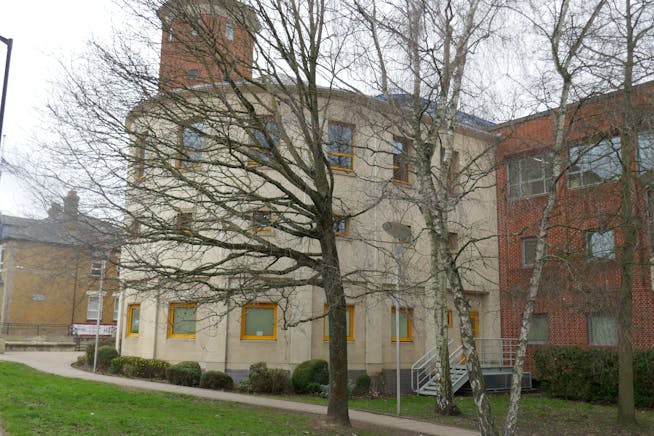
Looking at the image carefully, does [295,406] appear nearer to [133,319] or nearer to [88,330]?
[133,319]

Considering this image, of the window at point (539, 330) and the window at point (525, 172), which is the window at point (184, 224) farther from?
the window at point (539, 330)

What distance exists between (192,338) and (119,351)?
15.4 ft

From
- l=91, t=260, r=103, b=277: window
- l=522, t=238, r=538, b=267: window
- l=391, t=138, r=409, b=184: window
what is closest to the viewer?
l=391, t=138, r=409, b=184: window

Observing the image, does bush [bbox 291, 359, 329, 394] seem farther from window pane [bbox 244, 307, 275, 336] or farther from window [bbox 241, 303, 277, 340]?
window pane [bbox 244, 307, 275, 336]

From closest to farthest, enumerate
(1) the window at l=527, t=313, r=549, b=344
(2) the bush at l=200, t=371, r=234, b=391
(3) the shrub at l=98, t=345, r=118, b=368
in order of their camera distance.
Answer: (2) the bush at l=200, t=371, r=234, b=391, (3) the shrub at l=98, t=345, r=118, b=368, (1) the window at l=527, t=313, r=549, b=344

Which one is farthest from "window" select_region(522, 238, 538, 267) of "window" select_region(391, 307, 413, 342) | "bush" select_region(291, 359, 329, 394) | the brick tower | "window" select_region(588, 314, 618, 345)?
the brick tower

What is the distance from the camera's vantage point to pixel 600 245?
13.9m

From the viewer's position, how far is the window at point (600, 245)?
1275 centimetres

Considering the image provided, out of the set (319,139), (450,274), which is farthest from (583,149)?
(319,139)

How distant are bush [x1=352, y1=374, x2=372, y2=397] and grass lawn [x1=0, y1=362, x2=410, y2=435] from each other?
5647 millimetres

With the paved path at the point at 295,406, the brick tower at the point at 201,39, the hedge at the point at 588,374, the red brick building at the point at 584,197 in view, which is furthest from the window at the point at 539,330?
the brick tower at the point at 201,39

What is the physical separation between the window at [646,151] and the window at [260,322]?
12.2m

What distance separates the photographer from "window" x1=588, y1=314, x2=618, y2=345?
1845 centimetres

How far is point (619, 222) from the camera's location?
13547 mm
